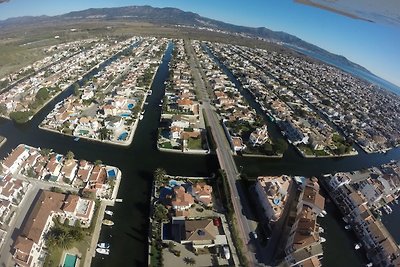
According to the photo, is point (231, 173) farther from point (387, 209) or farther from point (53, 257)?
point (53, 257)

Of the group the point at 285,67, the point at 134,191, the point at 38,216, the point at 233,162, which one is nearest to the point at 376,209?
the point at 233,162

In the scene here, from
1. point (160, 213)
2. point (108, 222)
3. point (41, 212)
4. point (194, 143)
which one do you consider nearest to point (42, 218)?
point (41, 212)

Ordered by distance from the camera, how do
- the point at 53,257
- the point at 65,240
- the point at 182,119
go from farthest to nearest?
the point at 182,119 < the point at 65,240 < the point at 53,257

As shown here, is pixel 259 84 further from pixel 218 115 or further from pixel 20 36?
pixel 20 36

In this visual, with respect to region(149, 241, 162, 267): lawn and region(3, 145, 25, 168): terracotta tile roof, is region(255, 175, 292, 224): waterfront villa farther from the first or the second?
region(3, 145, 25, 168): terracotta tile roof

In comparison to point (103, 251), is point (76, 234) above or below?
above

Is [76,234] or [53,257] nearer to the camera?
[53,257]
